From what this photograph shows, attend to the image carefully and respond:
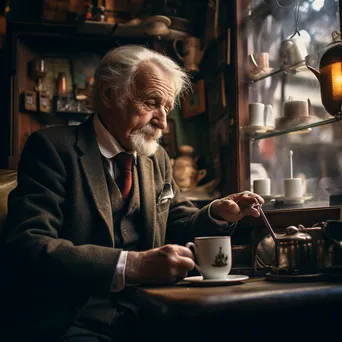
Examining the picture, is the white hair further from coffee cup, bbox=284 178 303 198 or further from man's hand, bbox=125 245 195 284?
man's hand, bbox=125 245 195 284

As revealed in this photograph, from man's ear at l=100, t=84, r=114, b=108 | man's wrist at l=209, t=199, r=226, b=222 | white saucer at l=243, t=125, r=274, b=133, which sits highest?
man's ear at l=100, t=84, r=114, b=108

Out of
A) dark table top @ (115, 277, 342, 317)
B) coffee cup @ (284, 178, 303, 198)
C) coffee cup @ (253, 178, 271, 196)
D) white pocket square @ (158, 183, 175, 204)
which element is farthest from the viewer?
coffee cup @ (253, 178, 271, 196)

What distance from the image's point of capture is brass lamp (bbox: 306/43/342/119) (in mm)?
1967

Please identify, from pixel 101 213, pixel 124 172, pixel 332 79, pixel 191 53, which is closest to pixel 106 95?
pixel 124 172

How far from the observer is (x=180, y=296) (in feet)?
3.62

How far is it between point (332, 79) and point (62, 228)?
1.20 m

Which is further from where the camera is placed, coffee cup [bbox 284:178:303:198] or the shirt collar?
coffee cup [bbox 284:178:303:198]

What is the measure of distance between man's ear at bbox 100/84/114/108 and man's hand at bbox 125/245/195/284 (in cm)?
96

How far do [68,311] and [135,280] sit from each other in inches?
16.1

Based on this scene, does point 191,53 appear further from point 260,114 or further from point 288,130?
point 288,130

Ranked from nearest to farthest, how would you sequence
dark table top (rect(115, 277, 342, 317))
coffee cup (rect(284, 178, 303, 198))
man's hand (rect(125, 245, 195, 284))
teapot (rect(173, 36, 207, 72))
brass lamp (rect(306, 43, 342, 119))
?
dark table top (rect(115, 277, 342, 317))
man's hand (rect(125, 245, 195, 284))
brass lamp (rect(306, 43, 342, 119))
coffee cup (rect(284, 178, 303, 198))
teapot (rect(173, 36, 207, 72))

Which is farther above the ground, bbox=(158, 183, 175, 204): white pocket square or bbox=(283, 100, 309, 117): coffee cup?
bbox=(283, 100, 309, 117): coffee cup

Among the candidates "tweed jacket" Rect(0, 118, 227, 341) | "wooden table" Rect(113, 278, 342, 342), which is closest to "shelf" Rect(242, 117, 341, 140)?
"tweed jacket" Rect(0, 118, 227, 341)

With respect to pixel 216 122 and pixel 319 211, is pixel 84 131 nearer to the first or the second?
→ pixel 319 211
